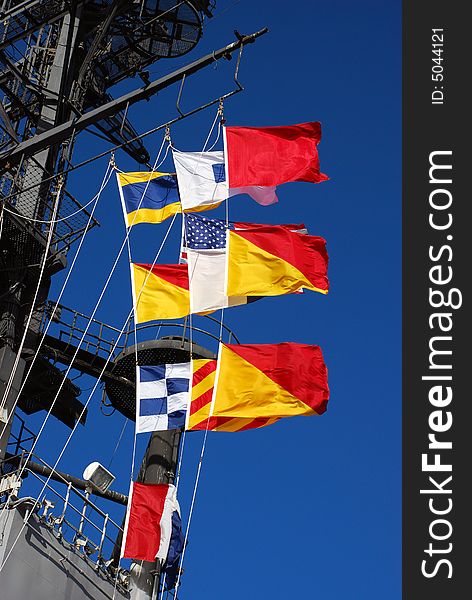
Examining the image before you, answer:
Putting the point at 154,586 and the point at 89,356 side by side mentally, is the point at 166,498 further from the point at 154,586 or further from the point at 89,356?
the point at 89,356

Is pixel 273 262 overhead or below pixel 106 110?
below

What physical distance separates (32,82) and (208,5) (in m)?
4.46

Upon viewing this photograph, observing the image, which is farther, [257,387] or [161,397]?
[161,397]

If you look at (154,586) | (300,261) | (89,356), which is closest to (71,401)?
(89,356)

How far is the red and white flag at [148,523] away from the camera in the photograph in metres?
15.5

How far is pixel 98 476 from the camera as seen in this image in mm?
17031

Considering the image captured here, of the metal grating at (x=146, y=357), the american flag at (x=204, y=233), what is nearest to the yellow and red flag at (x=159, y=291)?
the american flag at (x=204, y=233)

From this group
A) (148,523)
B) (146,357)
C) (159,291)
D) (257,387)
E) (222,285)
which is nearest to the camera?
(148,523)

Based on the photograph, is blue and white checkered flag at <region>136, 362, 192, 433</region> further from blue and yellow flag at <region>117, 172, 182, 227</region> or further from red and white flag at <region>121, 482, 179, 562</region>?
blue and yellow flag at <region>117, 172, 182, 227</region>

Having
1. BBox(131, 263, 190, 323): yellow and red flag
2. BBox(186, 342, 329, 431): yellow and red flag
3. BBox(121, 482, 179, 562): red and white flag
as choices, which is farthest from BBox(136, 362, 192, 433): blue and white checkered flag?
BBox(121, 482, 179, 562): red and white flag

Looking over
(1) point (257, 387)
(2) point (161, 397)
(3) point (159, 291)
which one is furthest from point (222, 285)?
(2) point (161, 397)

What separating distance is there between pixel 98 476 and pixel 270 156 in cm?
647

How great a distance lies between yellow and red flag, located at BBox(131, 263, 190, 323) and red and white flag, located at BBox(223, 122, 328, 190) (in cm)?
191

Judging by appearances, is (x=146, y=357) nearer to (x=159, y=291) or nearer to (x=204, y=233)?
(x=159, y=291)
